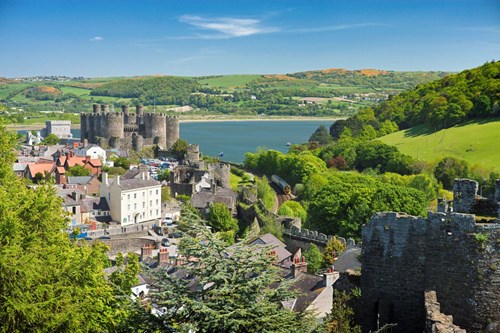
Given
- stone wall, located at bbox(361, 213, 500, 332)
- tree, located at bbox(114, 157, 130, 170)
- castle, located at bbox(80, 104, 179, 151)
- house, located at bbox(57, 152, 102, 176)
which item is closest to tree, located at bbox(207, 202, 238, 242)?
house, located at bbox(57, 152, 102, 176)

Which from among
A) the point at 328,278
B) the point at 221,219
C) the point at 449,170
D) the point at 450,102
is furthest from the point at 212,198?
the point at 450,102

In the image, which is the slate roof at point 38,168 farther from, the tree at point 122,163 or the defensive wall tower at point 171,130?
the defensive wall tower at point 171,130

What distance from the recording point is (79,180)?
44.5 metres

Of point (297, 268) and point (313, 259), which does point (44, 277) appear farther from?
point (313, 259)

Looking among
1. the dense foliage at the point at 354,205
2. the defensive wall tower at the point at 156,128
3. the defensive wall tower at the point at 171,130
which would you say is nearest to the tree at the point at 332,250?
the dense foliage at the point at 354,205

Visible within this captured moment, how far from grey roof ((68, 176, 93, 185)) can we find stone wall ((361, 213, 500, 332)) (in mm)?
37296

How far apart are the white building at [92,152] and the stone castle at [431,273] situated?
48.2 metres

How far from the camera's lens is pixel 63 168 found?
153ft

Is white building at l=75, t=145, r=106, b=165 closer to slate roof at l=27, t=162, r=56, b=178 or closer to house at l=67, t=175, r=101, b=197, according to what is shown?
slate roof at l=27, t=162, r=56, b=178

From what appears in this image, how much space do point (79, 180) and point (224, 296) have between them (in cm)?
3828

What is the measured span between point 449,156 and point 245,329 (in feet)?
170

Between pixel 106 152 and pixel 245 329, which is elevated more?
pixel 245 329

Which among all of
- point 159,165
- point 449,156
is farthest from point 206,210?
point 449,156

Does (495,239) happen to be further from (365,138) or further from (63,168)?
(365,138)
